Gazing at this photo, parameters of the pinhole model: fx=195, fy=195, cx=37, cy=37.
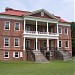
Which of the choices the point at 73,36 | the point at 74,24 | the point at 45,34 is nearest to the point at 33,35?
the point at 45,34

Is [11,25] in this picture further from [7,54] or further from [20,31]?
[7,54]

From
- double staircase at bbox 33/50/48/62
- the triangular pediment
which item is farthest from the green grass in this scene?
the triangular pediment

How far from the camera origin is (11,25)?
36.4 metres

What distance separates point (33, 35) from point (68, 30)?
10.4m

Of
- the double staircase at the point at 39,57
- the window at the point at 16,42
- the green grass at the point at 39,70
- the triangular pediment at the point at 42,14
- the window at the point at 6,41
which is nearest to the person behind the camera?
the green grass at the point at 39,70

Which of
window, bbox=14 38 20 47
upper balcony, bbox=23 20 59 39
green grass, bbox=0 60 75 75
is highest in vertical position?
upper balcony, bbox=23 20 59 39

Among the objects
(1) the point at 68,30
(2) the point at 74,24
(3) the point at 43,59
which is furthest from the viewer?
(2) the point at 74,24

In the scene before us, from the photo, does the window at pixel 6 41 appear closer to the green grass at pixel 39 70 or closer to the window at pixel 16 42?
the window at pixel 16 42

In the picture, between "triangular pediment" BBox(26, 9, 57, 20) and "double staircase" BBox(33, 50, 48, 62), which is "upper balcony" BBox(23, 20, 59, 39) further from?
"double staircase" BBox(33, 50, 48, 62)

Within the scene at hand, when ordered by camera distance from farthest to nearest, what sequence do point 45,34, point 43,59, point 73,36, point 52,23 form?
1. point 73,36
2. point 52,23
3. point 45,34
4. point 43,59

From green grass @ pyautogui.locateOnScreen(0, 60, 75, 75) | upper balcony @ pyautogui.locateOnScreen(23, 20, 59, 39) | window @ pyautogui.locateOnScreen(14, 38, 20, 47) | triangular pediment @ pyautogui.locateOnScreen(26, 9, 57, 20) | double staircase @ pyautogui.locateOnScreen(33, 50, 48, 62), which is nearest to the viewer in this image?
green grass @ pyautogui.locateOnScreen(0, 60, 75, 75)

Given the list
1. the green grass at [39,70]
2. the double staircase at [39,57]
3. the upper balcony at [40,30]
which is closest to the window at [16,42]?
the upper balcony at [40,30]

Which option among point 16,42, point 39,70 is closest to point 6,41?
point 16,42

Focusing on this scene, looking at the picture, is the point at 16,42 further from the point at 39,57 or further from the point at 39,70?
the point at 39,70
